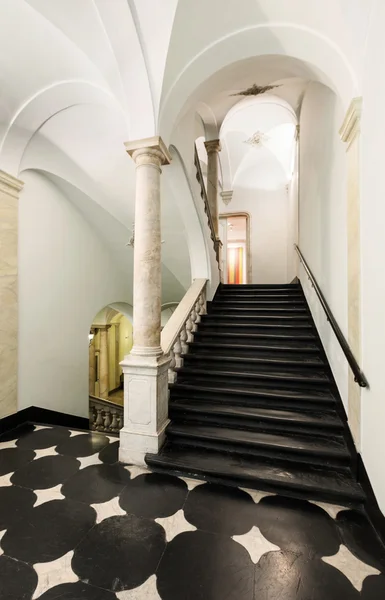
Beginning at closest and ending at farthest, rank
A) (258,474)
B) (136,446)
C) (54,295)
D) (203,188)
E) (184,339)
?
(258,474), (136,446), (184,339), (54,295), (203,188)

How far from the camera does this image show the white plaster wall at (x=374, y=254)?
1788 millimetres

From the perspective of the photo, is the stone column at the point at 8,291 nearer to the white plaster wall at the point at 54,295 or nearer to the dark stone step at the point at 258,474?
the white plaster wall at the point at 54,295

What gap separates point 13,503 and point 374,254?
332cm

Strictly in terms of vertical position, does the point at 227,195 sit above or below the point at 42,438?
above

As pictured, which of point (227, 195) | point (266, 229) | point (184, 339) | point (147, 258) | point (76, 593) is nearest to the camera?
point (76, 593)

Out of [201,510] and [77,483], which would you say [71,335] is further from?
[201,510]

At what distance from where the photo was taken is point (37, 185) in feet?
13.8

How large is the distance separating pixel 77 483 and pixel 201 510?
1128mm

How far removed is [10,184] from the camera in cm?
364

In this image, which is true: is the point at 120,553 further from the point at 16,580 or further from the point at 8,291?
the point at 8,291

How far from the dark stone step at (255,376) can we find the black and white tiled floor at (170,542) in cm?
131

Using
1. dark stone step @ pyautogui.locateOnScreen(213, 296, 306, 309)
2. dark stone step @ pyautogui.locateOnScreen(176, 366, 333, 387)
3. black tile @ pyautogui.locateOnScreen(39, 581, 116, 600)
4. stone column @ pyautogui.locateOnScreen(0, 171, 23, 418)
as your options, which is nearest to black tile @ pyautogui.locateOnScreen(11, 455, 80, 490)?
black tile @ pyautogui.locateOnScreen(39, 581, 116, 600)

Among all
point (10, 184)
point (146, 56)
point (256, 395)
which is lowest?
point (256, 395)

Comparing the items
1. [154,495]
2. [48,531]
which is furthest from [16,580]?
[154,495]
